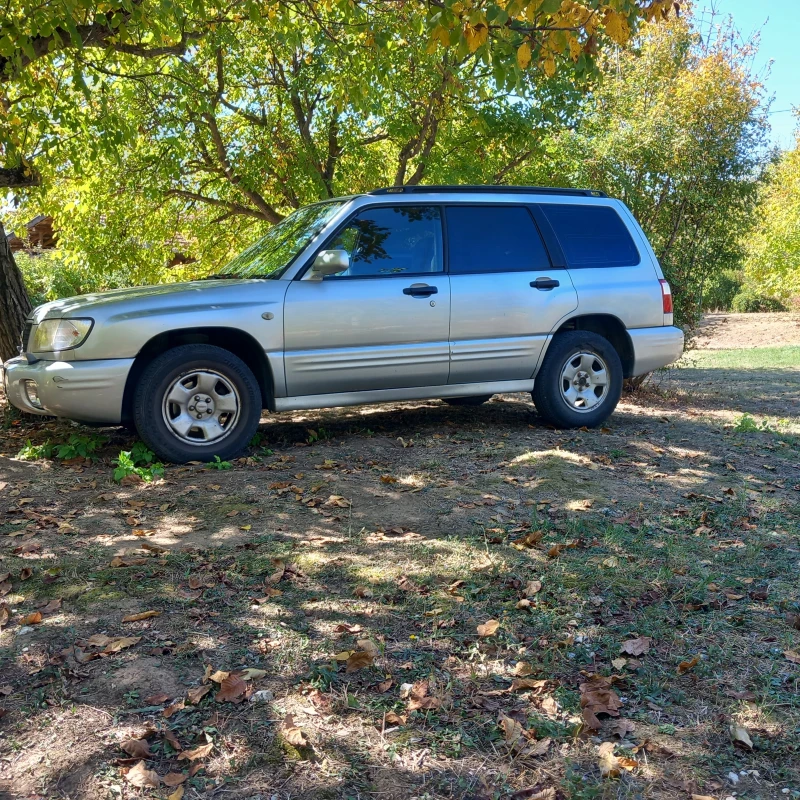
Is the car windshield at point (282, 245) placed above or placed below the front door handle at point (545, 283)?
above

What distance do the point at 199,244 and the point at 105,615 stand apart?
11504 millimetres

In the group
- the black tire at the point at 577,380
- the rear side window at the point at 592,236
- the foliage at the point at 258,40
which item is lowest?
the black tire at the point at 577,380

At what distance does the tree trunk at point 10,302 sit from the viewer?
8.58 m

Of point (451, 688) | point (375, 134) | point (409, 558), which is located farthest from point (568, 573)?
point (375, 134)

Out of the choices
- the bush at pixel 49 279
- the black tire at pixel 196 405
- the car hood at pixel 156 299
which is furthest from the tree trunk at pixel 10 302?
the bush at pixel 49 279

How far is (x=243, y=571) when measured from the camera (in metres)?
4.39

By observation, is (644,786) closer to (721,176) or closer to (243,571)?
(243,571)

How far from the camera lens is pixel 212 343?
22.6 ft

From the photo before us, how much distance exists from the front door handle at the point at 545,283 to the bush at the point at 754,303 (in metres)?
27.9

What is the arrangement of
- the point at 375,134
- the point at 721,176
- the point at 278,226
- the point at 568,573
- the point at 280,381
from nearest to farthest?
the point at 568,573 < the point at 280,381 < the point at 278,226 < the point at 721,176 < the point at 375,134

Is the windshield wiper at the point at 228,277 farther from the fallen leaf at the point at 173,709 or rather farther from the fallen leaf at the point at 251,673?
the fallen leaf at the point at 173,709

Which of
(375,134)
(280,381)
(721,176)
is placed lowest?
(280,381)

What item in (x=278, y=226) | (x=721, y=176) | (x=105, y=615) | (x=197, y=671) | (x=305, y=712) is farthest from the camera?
(x=721, y=176)

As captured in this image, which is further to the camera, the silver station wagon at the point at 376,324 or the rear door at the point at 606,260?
the rear door at the point at 606,260
